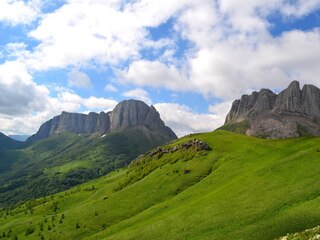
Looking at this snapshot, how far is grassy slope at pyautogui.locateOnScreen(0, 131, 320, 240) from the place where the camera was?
53375 millimetres

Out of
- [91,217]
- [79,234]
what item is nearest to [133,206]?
[91,217]

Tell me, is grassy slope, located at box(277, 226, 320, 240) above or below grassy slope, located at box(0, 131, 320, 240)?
below

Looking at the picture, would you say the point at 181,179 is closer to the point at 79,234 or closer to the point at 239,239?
the point at 79,234

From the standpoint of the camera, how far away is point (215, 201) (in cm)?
6988

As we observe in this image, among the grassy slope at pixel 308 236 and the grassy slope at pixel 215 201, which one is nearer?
the grassy slope at pixel 308 236

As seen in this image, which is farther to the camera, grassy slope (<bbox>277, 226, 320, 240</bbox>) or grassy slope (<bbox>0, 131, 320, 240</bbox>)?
grassy slope (<bbox>0, 131, 320, 240</bbox>)

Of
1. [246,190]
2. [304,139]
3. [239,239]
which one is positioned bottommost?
[239,239]

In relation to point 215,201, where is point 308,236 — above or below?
below

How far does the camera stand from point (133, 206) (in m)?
99.1

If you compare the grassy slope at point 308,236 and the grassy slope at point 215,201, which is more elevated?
the grassy slope at point 215,201

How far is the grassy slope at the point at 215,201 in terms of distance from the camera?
5338 cm

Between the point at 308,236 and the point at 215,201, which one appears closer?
the point at 308,236

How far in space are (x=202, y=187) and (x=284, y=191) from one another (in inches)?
1263

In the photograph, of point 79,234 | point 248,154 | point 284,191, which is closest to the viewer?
point 284,191
